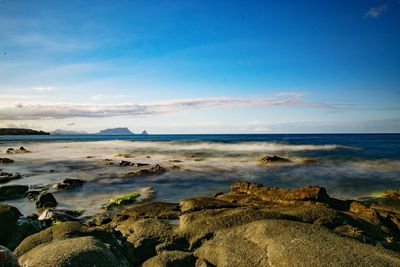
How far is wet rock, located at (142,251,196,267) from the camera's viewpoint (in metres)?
6.69

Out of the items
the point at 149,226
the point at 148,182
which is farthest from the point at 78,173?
the point at 149,226

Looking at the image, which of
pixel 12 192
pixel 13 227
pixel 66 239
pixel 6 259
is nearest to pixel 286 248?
pixel 66 239

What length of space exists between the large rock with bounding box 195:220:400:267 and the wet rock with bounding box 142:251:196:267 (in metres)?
0.41

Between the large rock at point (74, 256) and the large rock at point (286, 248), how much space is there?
7.71 feet

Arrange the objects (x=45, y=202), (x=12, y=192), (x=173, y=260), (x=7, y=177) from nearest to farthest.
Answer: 1. (x=173, y=260)
2. (x=45, y=202)
3. (x=12, y=192)
4. (x=7, y=177)

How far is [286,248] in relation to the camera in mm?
6629

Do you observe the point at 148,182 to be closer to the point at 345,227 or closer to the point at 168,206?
the point at 168,206

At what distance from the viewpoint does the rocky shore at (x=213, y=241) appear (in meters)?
6.03

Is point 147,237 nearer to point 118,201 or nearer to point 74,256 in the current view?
point 74,256

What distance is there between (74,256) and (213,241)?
3.38 meters

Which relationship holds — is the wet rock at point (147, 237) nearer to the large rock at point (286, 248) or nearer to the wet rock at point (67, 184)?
the large rock at point (286, 248)

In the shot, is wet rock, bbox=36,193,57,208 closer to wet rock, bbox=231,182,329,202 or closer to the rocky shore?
the rocky shore

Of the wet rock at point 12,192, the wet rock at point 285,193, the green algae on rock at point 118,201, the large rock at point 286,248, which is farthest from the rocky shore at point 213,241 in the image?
the wet rock at point 12,192

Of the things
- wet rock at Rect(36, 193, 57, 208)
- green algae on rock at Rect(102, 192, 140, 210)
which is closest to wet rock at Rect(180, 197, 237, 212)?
green algae on rock at Rect(102, 192, 140, 210)
